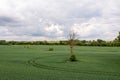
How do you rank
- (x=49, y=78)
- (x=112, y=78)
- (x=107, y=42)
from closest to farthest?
1. (x=49, y=78)
2. (x=112, y=78)
3. (x=107, y=42)

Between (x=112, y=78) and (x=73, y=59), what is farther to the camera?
(x=73, y=59)

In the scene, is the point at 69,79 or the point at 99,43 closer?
the point at 69,79

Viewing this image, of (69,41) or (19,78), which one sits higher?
(69,41)

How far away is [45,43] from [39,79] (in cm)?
9737

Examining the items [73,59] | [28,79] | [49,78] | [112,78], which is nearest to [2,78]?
[28,79]

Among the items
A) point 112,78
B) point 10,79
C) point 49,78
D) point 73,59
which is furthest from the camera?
point 73,59

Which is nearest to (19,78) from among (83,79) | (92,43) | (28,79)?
(28,79)

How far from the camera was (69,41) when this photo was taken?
3956 cm

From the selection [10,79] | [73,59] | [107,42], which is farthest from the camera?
[107,42]

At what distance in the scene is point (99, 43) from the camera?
110m

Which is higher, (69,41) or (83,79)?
(69,41)

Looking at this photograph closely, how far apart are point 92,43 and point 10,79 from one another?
305ft

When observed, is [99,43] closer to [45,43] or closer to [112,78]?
[45,43]

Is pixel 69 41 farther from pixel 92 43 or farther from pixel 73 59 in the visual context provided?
pixel 92 43
